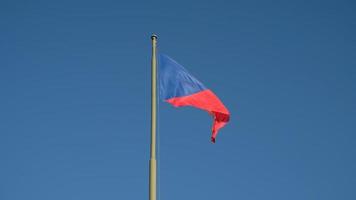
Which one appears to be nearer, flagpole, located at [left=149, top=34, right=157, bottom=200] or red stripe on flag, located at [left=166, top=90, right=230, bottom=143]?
flagpole, located at [left=149, top=34, right=157, bottom=200]

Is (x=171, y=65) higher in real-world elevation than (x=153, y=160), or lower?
higher

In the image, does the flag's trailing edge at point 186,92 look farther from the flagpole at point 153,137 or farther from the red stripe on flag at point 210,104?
the flagpole at point 153,137

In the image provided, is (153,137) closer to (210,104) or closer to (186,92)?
(186,92)

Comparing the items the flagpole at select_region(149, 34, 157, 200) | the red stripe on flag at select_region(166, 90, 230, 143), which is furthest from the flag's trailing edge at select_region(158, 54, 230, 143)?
the flagpole at select_region(149, 34, 157, 200)

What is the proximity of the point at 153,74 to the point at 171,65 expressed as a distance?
222 cm

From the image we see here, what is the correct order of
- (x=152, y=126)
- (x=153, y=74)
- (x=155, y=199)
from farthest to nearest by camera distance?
1. (x=153, y=74)
2. (x=152, y=126)
3. (x=155, y=199)

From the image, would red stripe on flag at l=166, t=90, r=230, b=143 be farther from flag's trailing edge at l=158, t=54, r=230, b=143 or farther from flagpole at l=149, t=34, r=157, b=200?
flagpole at l=149, t=34, r=157, b=200

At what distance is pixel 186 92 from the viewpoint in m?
16.6

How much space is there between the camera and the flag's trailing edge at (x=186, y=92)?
1631 centimetres

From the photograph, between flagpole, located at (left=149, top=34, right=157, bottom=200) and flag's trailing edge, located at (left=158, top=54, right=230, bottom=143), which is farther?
flag's trailing edge, located at (left=158, top=54, right=230, bottom=143)

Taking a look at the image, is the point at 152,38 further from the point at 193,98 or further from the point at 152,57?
the point at 193,98

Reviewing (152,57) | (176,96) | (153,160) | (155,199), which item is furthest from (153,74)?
(155,199)

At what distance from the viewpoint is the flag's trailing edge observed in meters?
16.3

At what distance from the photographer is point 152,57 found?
15242 mm
